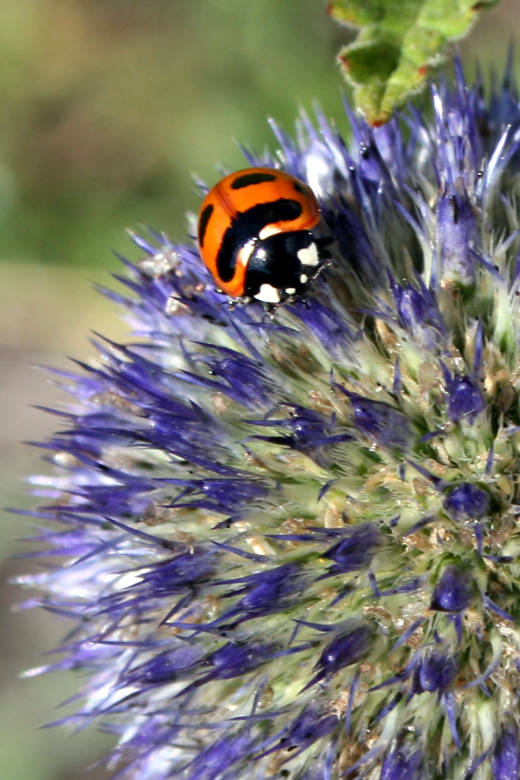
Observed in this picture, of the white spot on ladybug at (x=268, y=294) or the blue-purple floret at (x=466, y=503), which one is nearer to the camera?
the blue-purple floret at (x=466, y=503)

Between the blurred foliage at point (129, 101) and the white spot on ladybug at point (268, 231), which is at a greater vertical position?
the blurred foliage at point (129, 101)

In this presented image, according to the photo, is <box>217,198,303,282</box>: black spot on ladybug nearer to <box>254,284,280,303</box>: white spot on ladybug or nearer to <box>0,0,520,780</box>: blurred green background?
<box>254,284,280,303</box>: white spot on ladybug

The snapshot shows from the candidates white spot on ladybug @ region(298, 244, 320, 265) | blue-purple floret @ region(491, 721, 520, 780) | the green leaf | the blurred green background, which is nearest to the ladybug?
white spot on ladybug @ region(298, 244, 320, 265)

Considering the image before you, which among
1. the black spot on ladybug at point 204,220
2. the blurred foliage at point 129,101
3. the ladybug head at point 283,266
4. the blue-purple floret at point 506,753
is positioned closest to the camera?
the blue-purple floret at point 506,753

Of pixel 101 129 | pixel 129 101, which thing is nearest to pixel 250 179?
pixel 129 101

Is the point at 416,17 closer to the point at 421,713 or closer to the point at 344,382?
the point at 344,382

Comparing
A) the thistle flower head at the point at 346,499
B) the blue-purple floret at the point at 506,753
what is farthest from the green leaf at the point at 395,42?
the blue-purple floret at the point at 506,753

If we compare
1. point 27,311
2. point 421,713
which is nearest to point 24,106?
point 27,311

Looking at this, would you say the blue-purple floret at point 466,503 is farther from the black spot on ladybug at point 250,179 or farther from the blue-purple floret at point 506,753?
the black spot on ladybug at point 250,179
